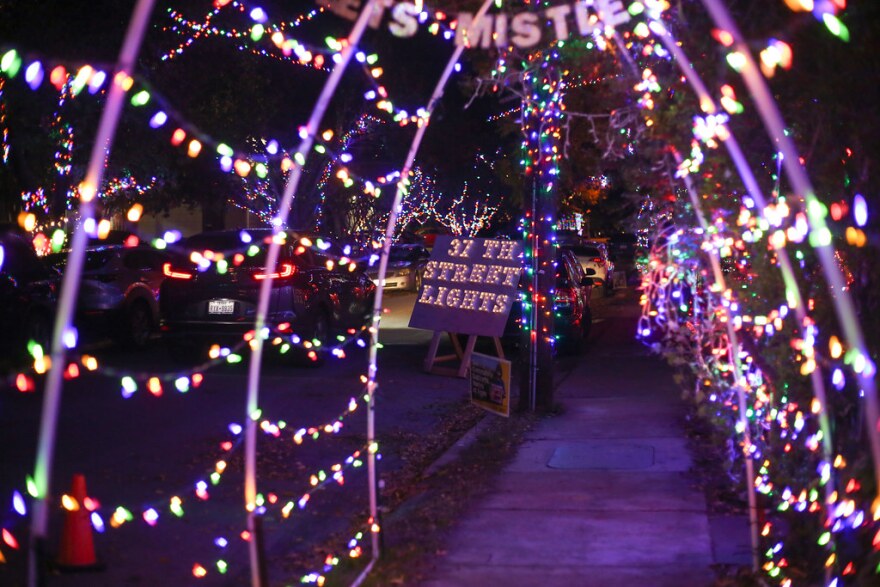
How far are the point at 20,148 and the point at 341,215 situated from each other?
23.2 metres

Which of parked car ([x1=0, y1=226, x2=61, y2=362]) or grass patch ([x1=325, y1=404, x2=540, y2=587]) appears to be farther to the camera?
parked car ([x1=0, y1=226, x2=61, y2=362])

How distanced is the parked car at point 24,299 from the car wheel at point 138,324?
5.62 feet

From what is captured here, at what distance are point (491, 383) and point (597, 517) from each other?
3.99 m

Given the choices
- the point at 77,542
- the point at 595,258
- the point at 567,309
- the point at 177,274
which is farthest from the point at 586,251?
the point at 77,542

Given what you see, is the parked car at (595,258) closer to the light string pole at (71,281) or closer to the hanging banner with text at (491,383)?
the hanging banner with text at (491,383)

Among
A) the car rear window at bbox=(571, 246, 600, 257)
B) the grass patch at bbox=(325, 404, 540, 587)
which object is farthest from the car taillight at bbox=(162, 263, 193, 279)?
the car rear window at bbox=(571, 246, 600, 257)

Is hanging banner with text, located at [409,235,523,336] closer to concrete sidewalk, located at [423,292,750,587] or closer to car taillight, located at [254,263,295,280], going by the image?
concrete sidewalk, located at [423,292,750,587]

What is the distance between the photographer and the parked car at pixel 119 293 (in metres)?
16.1

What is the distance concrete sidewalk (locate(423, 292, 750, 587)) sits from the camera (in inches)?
240

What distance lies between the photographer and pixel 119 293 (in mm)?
16406

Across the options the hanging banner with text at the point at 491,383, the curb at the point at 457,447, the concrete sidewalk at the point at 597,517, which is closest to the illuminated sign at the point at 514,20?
the concrete sidewalk at the point at 597,517

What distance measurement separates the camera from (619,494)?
785 centimetres

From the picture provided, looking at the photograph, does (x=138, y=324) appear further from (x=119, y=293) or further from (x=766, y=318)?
(x=766, y=318)

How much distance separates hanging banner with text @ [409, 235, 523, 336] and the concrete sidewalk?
5.25ft
